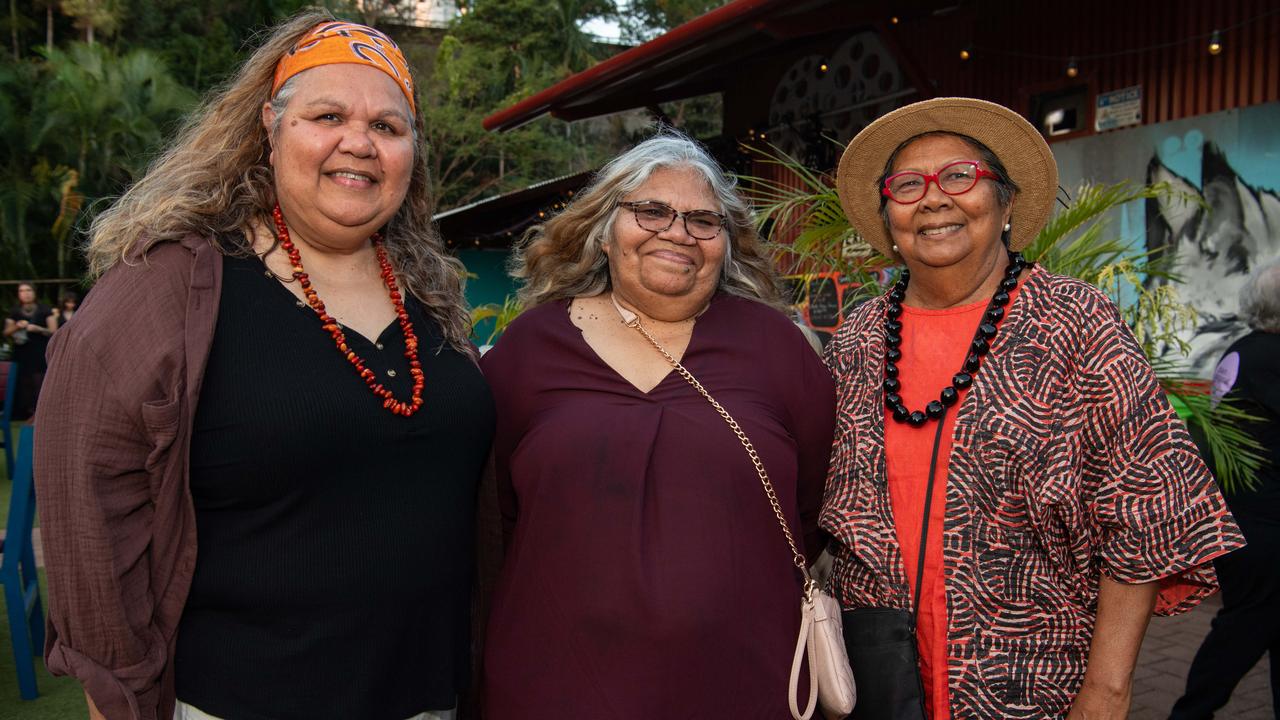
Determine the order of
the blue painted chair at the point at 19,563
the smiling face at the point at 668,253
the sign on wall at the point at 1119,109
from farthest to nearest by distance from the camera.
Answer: the sign on wall at the point at 1119,109 → the blue painted chair at the point at 19,563 → the smiling face at the point at 668,253

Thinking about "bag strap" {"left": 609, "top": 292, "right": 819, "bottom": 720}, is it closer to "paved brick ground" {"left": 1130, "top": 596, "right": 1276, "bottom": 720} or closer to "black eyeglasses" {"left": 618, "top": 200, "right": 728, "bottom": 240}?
"black eyeglasses" {"left": 618, "top": 200, "right": 728, "bottom": 240}

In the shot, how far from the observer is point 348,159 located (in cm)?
201

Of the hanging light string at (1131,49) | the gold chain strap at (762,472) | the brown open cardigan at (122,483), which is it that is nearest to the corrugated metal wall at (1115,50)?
the hanging light string at (1131,49)

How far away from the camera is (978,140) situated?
90.7 inches

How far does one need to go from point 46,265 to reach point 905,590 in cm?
2134

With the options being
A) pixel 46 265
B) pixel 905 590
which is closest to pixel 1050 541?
pixel 905 590

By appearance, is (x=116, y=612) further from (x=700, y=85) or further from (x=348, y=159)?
(x=700, y=85)

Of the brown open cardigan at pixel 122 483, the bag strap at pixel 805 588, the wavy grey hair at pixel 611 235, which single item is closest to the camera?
the brown open cardigan at pixel 122 483

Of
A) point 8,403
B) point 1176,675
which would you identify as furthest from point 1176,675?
point 8,403

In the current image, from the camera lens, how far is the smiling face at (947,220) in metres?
2.23

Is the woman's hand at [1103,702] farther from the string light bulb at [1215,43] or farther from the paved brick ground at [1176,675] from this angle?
the string light bulb at [1215,43]

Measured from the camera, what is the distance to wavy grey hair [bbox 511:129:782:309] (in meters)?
2.63

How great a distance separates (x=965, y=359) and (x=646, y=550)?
2.97 ft

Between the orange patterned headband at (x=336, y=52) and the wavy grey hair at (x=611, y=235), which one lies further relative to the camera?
the wavy grey hair at (x=611, y=235)
